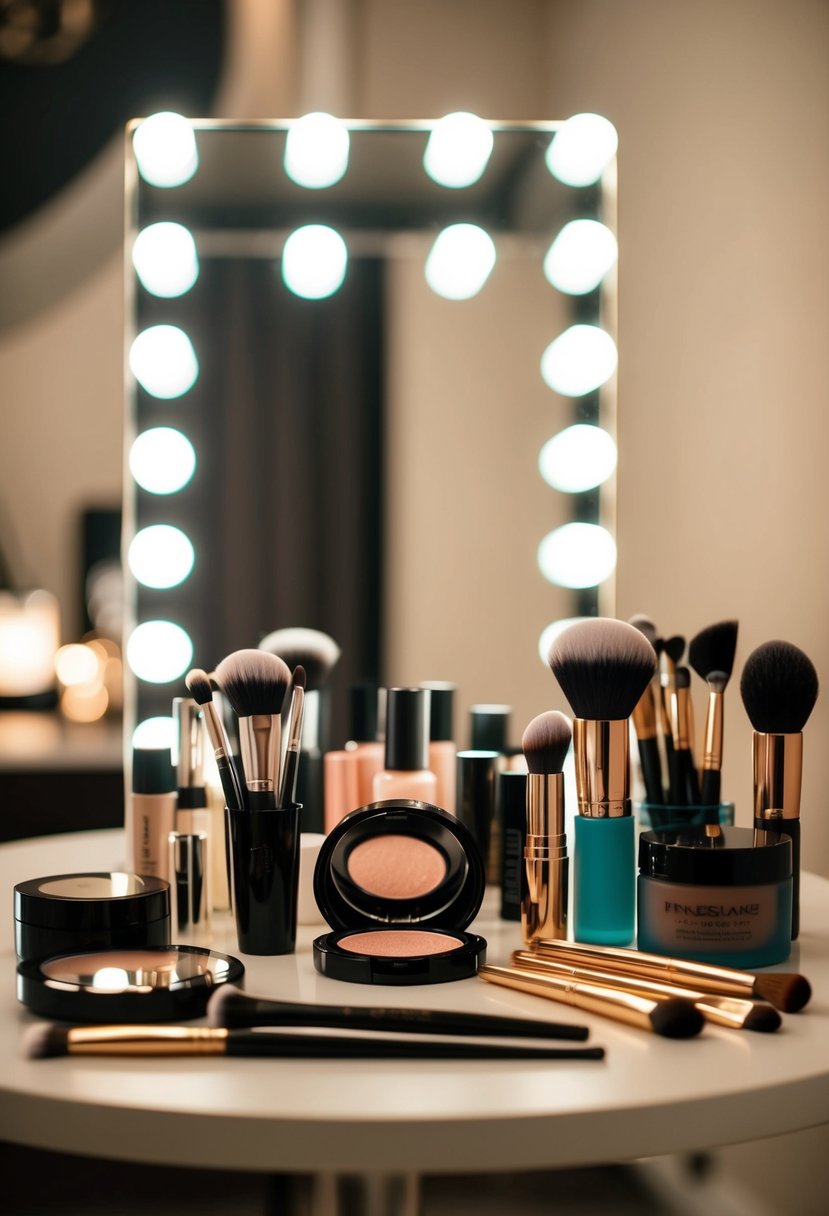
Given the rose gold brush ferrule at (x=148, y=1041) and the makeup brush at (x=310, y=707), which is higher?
the makeup brush at (x=310, y=707)

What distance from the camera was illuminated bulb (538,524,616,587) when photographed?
1.08m

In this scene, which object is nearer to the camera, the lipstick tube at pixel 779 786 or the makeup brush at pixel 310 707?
the lipstick tube at pixel 779 786

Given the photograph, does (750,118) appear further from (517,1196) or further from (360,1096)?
(517,1196)

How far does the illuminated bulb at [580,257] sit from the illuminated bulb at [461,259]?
0.21ft

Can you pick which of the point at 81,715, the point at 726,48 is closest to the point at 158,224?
the point at 726,48

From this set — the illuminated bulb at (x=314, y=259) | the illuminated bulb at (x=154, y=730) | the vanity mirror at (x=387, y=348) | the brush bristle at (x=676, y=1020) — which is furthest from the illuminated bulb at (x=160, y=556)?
the brush bristle at (x=676, y=1020)

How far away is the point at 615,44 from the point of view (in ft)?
4.65

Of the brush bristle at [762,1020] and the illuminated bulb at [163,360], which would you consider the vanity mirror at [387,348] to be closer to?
the illuminated bulb at [163,360]

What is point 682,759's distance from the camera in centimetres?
77

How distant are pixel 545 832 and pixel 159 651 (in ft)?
1.60

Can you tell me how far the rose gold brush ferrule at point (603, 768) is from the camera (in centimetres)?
67

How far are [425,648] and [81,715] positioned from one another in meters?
0.85

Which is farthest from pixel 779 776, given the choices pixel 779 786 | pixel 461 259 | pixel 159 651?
pixel 461 259

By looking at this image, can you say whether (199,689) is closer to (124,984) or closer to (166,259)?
(124,984)
